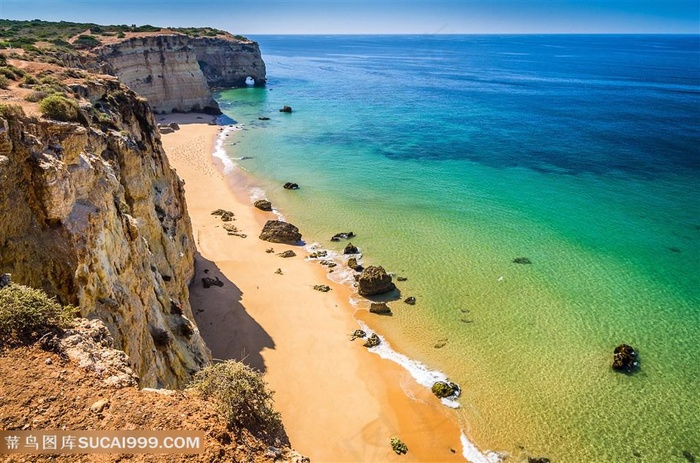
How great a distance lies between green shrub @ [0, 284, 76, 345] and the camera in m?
8.40

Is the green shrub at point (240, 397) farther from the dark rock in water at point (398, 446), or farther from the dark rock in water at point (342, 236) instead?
the dark rock in water at point (342, 236)

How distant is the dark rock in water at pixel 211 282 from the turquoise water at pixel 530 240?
388 inches

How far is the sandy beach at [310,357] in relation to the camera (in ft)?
57.8

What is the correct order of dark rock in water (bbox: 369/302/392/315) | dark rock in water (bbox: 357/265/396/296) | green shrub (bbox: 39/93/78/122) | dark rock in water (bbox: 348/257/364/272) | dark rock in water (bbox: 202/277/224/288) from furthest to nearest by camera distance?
dark rock in water (bbox: 348/257/364/272) → dark rock in water (bbox: 357/265/396/296) → dark rock in water (bbox: 369/302/392/315) → dark rock in water (bbox: 202/277/224/288) → green shrub (bbox: 39/93/78/122)

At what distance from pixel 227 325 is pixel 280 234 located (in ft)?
39.8

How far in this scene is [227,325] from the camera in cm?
2275

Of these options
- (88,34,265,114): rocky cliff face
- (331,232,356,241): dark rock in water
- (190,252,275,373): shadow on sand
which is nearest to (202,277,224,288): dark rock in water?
(190,252,275,373): shadow on sand

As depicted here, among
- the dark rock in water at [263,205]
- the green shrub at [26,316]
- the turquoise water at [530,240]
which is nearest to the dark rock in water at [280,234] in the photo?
the turquoise water at [530,240]

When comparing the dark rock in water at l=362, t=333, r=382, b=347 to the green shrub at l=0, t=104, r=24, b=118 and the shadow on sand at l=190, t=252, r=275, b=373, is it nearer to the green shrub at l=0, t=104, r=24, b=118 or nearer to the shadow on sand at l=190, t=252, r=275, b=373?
the shadow on sand at l=190, t=252, r=275, b=373

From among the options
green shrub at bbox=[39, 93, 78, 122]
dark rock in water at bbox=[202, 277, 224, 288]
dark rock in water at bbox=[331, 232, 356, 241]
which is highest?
green shrub at bbox=[39, 93, 78, 122]

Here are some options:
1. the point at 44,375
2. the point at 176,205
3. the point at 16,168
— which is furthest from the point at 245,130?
the point at 44,375

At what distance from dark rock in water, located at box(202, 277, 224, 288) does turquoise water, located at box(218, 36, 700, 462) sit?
32.3ft

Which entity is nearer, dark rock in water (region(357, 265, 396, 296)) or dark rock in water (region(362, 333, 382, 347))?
dark rock in water (region(362, 333, 382, 347))

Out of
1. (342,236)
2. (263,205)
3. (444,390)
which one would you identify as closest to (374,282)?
(342,236)
